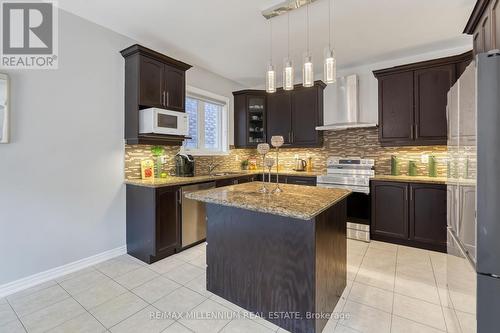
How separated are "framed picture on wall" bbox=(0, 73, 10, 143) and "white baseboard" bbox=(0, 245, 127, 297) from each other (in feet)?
4.22

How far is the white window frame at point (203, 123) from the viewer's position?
154 inches

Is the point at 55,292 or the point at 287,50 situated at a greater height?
the point at 287,50

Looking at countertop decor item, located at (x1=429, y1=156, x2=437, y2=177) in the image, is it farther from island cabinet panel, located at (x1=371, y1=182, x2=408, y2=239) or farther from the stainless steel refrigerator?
the stainless steel refrigerator

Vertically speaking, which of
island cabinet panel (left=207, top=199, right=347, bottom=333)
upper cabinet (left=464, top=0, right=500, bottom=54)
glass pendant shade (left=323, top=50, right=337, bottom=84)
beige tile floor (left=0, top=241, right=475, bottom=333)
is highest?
upper cabinet (left=464, top=0, right=500, bottom=54)

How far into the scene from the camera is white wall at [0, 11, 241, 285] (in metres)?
2.20

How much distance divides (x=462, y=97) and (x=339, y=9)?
5.10 feet

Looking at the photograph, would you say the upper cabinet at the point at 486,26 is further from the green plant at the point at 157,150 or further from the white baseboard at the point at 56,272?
the white baseboard at the point at 56,272

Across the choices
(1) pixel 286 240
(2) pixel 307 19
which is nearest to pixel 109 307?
(1) pixel 286 240

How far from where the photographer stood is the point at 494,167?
1.17 metres

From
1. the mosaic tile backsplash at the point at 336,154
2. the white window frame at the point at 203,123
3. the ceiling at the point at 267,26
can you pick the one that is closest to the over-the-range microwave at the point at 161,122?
the mosaic tile backsplash at the point at 336,154

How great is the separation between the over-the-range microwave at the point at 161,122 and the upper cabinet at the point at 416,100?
115 inches

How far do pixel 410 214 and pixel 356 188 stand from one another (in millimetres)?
730

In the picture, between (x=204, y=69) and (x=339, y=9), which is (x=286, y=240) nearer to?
(x=339, y=9)

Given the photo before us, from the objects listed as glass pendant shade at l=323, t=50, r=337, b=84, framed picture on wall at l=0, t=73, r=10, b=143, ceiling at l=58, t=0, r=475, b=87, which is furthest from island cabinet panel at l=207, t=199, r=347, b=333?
ceiling at l=58, t=0, r=475, b=87
